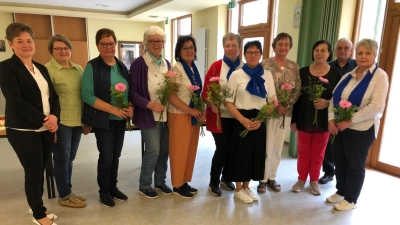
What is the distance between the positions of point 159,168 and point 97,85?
1114 millimetres

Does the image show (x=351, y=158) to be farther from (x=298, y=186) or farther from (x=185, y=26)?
(x=185, y=26)

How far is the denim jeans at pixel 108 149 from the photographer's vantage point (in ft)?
7.90

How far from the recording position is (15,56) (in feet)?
6.41

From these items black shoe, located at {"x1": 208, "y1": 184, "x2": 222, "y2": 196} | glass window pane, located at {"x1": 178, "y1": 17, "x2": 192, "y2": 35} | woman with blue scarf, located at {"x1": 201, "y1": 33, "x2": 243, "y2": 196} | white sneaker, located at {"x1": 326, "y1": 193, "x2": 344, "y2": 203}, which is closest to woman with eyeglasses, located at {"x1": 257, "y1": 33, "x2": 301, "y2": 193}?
woman with blue scarf, located at {"x1": 201, "y1": 33, "x2": 243, "y2": 196}

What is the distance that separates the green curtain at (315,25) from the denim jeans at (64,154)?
305 centimetres

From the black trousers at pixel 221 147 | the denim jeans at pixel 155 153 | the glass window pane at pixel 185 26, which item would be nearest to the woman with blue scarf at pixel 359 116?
the black trousers at pixel 221 147

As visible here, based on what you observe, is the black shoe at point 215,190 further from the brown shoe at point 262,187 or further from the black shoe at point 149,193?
the black shoe at point 149,193

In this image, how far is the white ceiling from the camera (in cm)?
680

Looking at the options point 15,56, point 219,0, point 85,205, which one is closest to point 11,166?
point 85,205

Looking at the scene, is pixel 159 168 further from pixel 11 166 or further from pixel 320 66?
pixel 11 166

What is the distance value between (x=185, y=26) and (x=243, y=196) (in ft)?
22.4

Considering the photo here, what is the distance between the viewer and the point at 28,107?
191 cm

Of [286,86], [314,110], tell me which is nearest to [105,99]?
[286,86]

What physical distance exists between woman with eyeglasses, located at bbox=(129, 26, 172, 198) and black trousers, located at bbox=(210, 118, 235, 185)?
54 cm
